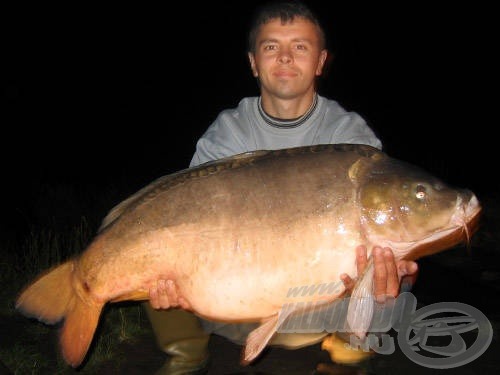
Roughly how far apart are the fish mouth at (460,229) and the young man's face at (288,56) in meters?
1.12

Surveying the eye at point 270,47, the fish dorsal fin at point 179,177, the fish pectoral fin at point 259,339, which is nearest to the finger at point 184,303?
the fish pectoral fin at point 259,339

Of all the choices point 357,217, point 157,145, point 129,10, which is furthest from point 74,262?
point 129,10

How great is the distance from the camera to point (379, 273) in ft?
6.25

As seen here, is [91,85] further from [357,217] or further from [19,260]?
[357,217]

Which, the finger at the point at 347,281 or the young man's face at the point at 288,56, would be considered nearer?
the finger at the point at 347,281

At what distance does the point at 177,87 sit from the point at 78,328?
3069cm

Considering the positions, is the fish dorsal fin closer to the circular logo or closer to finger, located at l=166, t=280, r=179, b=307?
finger, located at l=166, t=280, r=179, b=307

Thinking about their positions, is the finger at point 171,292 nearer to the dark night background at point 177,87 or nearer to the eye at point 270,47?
the eye at point 270,47

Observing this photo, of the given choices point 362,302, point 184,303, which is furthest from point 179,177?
point 362,302

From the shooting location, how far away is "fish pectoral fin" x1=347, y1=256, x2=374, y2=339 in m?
1.86

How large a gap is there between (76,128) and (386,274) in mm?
18821

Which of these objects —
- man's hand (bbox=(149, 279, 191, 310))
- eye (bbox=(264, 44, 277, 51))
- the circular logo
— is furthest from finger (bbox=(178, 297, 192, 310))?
eye (bbox=(264, 44, 277, 51))

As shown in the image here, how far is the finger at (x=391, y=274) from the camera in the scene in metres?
1.89

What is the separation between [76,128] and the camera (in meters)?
19.1
